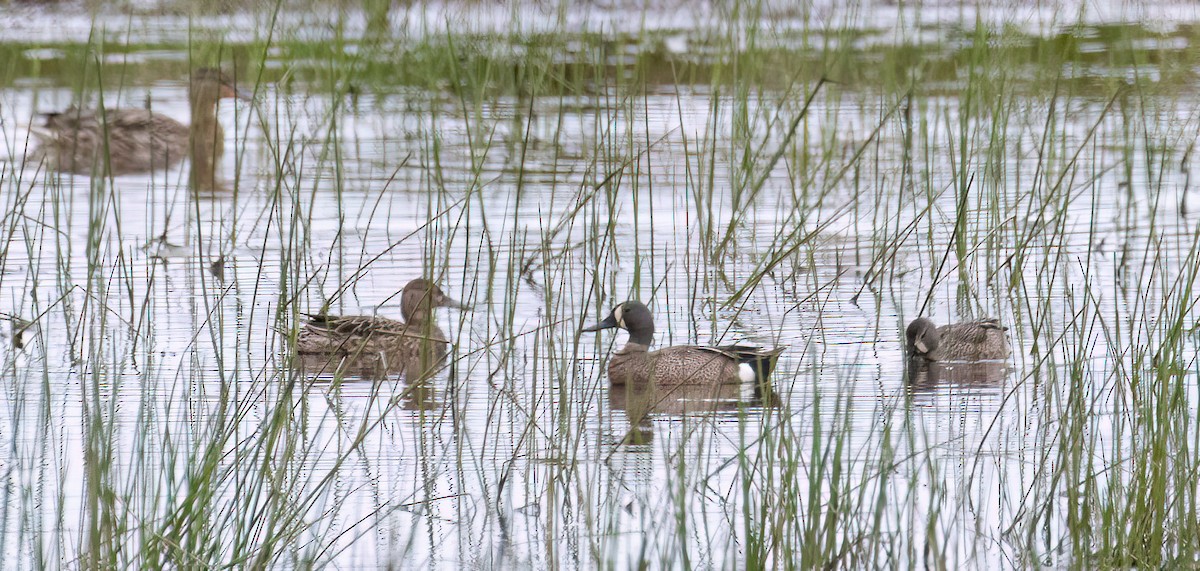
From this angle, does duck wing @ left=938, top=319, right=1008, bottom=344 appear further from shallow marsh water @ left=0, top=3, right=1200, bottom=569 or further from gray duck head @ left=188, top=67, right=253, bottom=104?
gray duck head @ left=188, top=67, right=253, bottom=104

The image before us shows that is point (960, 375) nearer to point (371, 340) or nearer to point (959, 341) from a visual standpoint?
point (959, 341)

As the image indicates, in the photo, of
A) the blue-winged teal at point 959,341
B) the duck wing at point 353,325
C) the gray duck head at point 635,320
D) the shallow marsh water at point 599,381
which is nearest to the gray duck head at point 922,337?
the blue-winged teal at point 959,341

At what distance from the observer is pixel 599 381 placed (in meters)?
4.17

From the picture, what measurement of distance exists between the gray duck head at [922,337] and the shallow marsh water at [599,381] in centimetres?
11

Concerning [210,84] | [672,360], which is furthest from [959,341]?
[210,84]

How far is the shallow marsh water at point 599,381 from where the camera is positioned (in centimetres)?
339

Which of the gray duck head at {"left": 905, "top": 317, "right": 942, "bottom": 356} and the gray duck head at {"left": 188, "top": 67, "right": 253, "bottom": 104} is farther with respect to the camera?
the gray duck head at {"left": 188, "top": 67, "right": 253, "bottom": 104}

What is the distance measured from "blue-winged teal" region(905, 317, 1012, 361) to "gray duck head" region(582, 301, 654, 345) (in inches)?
32.8

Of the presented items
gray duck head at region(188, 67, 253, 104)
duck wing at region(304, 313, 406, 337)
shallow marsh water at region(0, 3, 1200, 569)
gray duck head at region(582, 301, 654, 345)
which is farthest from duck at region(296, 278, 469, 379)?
gray duck head at region(188, 67, 253, 104)

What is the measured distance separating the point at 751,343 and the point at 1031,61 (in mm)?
5956

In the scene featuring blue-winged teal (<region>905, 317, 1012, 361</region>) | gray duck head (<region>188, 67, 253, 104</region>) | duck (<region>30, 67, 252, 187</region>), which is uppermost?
gray duck head (<region>188, 67, 253, 104</region>)

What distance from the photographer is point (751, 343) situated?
5945 millimetres

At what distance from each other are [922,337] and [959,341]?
12cm

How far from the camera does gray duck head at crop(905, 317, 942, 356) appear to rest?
5.64m
